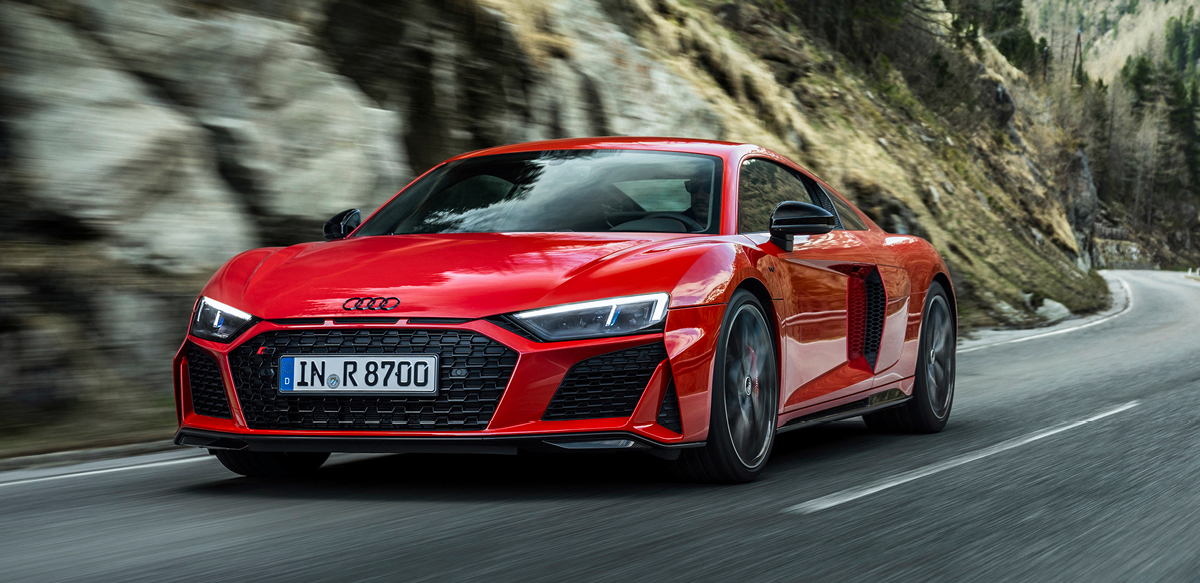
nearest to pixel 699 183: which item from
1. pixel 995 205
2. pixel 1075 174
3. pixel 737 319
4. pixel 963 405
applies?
pixel 737 319

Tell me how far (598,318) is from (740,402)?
0.86 metres

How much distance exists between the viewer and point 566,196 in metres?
5.31

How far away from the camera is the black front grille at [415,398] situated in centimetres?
413

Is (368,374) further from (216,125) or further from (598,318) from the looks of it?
(216,125)

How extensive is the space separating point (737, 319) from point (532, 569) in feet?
5.59

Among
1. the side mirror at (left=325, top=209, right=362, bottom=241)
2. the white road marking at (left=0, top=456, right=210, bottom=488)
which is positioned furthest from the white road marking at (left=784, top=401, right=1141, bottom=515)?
the white road marking at (left=0, top=456, right=210, bottom=488)

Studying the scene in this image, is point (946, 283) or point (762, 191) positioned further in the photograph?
point (946, 283)

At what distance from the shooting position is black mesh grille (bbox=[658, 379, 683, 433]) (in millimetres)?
4281

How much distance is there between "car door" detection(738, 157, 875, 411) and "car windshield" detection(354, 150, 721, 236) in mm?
242

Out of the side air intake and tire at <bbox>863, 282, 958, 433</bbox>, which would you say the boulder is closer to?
tire at <bbox>863, 282, 958, 433</bbox>

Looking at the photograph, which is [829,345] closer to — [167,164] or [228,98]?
[167,164]

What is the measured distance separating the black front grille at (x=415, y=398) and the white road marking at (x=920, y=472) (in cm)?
111

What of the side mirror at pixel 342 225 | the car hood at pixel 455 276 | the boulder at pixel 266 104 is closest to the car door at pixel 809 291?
the car hood at pixel 455 276

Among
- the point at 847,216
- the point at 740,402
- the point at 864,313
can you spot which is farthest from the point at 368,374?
the point at 847,216
